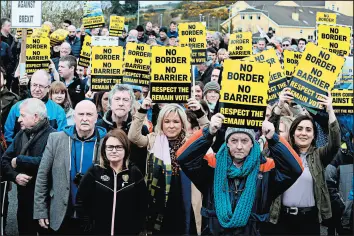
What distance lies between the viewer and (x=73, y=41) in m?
16.6

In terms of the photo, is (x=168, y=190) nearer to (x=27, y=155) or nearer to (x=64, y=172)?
(x=64, y=172)

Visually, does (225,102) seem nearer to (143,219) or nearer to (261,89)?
(261,89)

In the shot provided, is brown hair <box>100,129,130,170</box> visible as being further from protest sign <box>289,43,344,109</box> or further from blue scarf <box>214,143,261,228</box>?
protest sign <box>289,43,344,109</box>

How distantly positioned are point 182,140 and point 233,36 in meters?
6.86

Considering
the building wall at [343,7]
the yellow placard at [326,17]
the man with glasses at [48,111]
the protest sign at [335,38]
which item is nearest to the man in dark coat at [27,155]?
the man with glasses at [48,111]

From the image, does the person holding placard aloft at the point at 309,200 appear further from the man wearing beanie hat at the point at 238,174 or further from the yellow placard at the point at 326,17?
the yellow placard at the point at 326,17

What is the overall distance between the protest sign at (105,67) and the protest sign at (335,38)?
304 cm

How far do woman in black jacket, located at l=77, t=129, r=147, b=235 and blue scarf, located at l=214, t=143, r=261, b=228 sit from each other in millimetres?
800

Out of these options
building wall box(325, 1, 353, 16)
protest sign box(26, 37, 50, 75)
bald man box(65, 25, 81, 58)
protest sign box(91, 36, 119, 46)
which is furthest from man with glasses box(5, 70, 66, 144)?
building wall box(325, 1, 353, 16)

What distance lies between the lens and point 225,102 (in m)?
5.86

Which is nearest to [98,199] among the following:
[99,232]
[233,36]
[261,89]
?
[99,232]

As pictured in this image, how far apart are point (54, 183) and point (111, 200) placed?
810 millimetres

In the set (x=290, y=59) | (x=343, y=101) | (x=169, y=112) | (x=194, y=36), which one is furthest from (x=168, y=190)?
(x=194, y=36)

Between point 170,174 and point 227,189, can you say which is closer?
point 227,189
